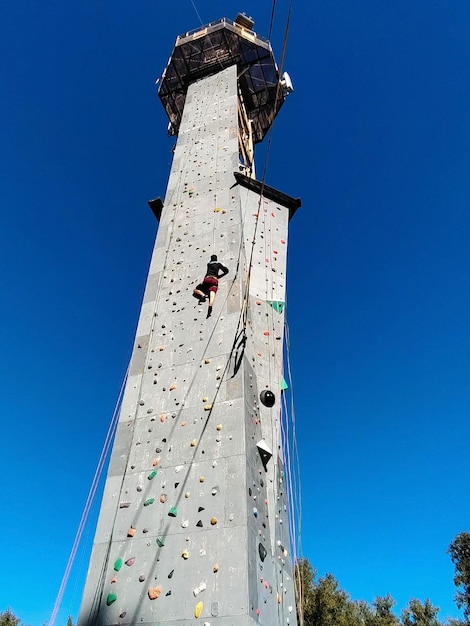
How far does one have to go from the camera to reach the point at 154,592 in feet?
14.7

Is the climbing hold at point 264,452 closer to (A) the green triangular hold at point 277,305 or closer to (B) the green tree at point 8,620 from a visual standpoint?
(A) the green triangular hold at point 277,305

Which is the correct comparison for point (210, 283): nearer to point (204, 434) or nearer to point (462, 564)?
point (204, 434)

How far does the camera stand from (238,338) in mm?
6527

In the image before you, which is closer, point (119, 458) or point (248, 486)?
point (248, 486)

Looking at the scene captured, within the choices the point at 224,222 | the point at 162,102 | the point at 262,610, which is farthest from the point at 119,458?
the point at 162,102

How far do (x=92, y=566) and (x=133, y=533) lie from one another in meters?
0.58

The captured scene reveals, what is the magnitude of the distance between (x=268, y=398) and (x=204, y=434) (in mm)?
1122

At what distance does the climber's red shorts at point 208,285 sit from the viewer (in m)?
7.24

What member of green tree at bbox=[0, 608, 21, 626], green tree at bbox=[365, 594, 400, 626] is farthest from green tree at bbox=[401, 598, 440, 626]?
green tree at bbox=[0, 608, 21, 626]

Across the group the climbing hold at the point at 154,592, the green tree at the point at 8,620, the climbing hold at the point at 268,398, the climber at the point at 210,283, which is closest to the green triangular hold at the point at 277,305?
the climber at the point at 210,283

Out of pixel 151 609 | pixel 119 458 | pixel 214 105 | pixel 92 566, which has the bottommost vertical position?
pixel 151 609

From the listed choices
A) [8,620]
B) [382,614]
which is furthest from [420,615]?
→ [8,620]

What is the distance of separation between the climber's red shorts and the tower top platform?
9.71 meters

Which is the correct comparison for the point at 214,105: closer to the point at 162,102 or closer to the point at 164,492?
the point at 162,102
